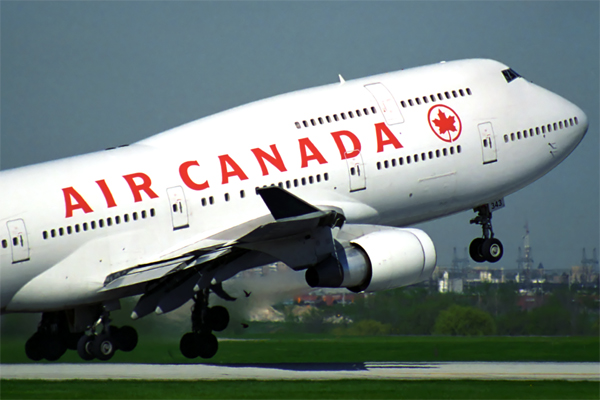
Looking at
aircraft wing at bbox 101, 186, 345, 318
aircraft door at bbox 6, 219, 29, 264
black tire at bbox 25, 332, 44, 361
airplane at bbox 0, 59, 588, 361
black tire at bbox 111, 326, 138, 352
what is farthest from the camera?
black tire at bbox 25, 332, 44, 361

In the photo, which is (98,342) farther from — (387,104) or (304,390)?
(387,104)

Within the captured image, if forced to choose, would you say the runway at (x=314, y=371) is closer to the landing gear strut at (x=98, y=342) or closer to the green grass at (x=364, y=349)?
the green grass at (x=364, y=349)

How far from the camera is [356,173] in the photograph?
3316cm

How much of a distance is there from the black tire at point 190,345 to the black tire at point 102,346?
12.5 feet

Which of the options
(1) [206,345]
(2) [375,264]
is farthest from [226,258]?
(1) [206,345]

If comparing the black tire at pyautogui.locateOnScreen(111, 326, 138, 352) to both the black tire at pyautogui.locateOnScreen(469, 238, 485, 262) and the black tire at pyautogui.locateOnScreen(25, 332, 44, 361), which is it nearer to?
the black tire at pyautogui.locateOnScreen(25, 332, 44, 361)

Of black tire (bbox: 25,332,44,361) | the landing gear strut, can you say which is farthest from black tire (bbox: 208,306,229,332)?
black tire (bbox: 25,332,44,361)

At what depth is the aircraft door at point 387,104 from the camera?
112 ft

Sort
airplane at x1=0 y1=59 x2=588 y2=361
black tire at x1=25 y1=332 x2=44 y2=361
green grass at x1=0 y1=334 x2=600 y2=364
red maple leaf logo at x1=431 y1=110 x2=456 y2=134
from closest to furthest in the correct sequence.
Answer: airplane at x1=0 y1=59 x2=588 y2=361 < red maple leaf logo at x1=431 y1=110 x2=456 y2=134 < black tire at x1=25 y1=332 x2=44 y2=361 < green grass at x1=0 y1=334 x2=600 y2=364

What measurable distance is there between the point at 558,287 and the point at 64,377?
24599mm

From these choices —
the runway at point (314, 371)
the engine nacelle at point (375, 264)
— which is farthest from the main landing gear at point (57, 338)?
the engine nacelle at point (375, 264)

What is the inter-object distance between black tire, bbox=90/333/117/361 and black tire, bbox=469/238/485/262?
1356cm

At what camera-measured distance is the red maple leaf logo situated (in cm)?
3459

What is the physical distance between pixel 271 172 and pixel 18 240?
7747 millimetres
